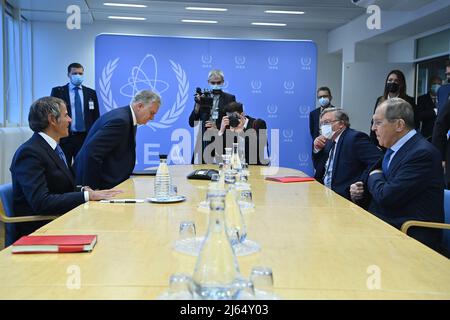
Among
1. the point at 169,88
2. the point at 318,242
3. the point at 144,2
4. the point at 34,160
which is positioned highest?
the point at 144,2

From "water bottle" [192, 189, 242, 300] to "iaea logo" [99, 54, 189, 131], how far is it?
5.48m

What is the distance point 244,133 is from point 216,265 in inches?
149

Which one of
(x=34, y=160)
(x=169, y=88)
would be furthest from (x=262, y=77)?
(x=34, y=160)

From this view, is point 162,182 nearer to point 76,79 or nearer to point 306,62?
point 76,79

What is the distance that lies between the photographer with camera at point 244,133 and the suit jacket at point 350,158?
1177 mm

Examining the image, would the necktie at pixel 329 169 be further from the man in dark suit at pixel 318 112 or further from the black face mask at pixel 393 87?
the man in dark suit at pixel 318 112

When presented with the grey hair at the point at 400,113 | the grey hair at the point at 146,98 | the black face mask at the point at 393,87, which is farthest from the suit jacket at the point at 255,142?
the grey hair at the point at 400,113

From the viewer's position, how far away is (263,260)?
1459 millimetres

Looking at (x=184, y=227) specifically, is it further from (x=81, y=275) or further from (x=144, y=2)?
(x=144, y=2)

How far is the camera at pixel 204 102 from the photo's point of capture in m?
5.24

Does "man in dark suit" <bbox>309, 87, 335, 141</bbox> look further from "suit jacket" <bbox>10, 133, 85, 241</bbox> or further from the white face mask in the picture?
"suit jacket" <bbox>10, 133, 85, 241</bbox>

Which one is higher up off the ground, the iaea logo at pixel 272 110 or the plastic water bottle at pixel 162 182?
the iaea logo at pixel 272 110

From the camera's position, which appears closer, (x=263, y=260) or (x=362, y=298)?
(x=362, y=298)
